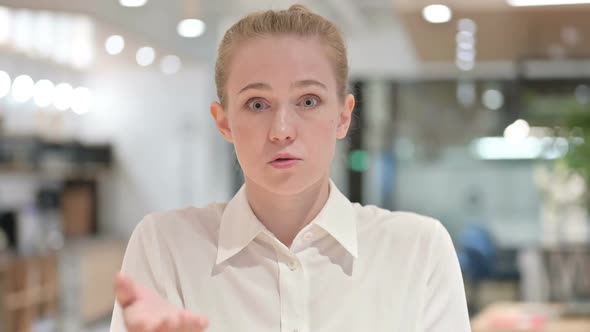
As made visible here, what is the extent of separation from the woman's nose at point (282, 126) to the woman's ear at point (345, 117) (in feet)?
0.41

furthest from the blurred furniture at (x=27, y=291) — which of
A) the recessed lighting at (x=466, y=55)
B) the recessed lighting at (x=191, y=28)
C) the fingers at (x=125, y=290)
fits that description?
the fingers at (x=125, y=290)

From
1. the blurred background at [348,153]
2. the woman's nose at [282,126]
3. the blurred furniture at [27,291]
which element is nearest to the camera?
the woman's nose at [282,126]

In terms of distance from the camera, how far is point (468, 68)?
679 cm

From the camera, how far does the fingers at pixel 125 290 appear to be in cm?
86

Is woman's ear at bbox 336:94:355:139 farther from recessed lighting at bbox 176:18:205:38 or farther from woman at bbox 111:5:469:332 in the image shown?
recessed lighting at bbox 176:18:205:38

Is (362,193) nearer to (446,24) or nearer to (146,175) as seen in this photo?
(146,175)

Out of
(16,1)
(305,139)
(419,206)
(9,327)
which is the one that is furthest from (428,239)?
(419,206)

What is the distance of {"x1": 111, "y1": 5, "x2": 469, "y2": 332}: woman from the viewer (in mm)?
1112

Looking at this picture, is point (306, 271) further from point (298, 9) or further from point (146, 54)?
point (146, 54)

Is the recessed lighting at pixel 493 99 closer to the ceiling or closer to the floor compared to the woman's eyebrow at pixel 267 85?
closer to the ceiling

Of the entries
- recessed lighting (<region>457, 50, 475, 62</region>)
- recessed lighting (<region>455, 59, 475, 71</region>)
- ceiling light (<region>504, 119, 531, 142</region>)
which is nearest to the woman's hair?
recessed lighting (<region>457, 50, 475, 62</region>)

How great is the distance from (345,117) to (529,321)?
3.39m

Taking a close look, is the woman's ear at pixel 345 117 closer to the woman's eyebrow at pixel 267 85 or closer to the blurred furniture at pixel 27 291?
the woman's eyebrow at pixel 267 85

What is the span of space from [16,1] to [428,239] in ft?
3.45
